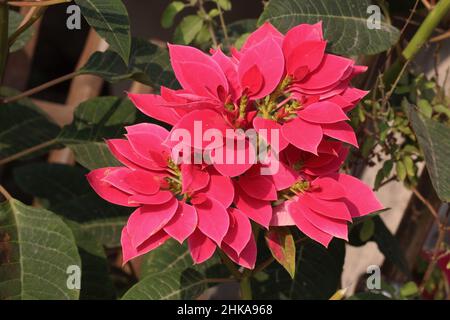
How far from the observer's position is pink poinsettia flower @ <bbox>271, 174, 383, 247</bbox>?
0.67 metres

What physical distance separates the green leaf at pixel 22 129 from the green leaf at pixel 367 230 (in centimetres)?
49

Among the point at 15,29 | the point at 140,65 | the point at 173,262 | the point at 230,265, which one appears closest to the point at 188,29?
the point at 140,65

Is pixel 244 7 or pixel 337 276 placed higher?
pixel 244 7

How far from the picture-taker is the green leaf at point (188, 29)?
1099 mm

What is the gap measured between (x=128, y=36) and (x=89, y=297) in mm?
396

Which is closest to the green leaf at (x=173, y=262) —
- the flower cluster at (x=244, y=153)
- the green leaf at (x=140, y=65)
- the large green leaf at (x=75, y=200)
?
the large green leaf at (x=75, y=200)

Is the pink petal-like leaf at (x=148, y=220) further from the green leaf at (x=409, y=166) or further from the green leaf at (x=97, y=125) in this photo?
the green leaf at (x=409, y=166)

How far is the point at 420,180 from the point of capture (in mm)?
1251

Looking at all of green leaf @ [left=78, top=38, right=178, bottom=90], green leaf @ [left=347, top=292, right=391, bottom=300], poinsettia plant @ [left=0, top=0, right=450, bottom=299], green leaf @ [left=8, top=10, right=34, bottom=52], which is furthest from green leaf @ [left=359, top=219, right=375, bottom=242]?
green leaf @ [left=8, top=10, right=34, bottom=52]

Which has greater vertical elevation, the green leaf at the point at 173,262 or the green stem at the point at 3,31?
the green stem at the point at 3,31

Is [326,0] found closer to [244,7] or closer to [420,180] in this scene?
[420,180]

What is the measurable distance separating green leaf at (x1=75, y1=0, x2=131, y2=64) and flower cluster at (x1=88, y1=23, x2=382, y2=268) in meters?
0.10

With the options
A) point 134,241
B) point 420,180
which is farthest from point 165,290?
point 420,180

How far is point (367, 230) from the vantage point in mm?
1055
